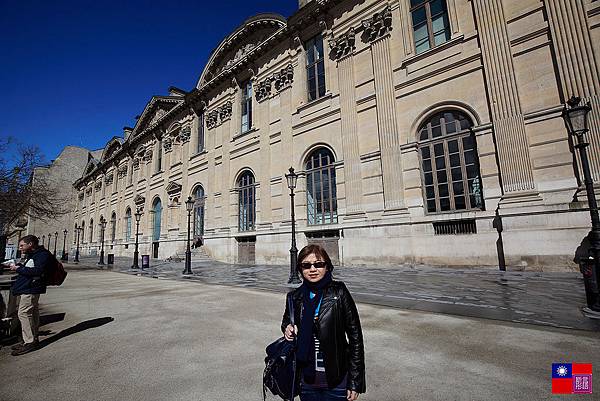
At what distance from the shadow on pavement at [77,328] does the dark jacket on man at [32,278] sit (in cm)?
78

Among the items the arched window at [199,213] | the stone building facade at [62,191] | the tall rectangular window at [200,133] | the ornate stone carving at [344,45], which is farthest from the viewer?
the stone building facade at [62,191]

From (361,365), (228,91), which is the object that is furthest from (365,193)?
(228,91)

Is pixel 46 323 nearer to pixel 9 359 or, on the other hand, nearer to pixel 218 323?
pixel 9 359

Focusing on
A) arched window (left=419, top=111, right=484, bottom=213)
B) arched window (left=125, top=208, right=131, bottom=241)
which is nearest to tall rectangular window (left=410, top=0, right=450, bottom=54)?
arched window (left=419, top=111, right=484, bottom=213)

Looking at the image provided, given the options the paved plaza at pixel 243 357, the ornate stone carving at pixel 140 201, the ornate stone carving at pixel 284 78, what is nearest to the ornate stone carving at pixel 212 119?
the ornate stone carving at pixel 284 78

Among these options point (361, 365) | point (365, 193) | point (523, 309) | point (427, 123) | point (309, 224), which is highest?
point (427, 123)

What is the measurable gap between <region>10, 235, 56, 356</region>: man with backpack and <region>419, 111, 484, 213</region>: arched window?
1193 cm

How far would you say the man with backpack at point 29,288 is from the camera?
11.9 feet

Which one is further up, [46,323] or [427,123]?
[427,123]

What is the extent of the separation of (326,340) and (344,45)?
1639cm

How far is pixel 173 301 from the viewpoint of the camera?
21.3ft

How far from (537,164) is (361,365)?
36.6ft

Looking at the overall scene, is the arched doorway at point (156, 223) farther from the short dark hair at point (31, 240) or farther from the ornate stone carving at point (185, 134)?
the short dark hair at point (31, 240)

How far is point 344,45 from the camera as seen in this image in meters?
15.0
